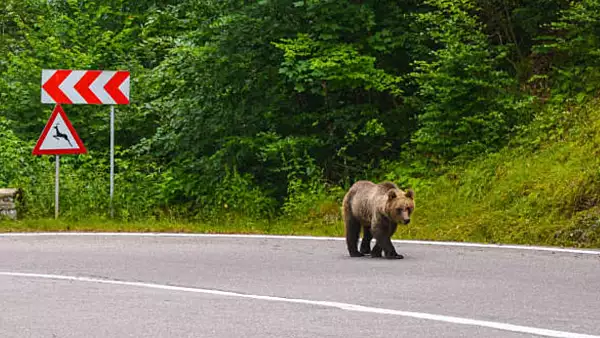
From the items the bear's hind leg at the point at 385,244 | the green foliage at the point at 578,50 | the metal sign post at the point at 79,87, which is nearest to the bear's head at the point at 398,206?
the bear's hind leg at the point at 385,244

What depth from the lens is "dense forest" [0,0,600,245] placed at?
17.9 metres

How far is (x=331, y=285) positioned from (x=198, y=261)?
8.59 ft

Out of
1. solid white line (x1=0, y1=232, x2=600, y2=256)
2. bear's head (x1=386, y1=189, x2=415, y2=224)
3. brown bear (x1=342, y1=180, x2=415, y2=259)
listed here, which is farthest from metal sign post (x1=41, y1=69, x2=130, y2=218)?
bear's head (x1=386, y1=189, x2=415, y2=224)

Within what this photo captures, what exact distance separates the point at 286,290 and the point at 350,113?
10.8 m

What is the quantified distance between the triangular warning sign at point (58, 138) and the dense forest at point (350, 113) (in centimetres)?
105

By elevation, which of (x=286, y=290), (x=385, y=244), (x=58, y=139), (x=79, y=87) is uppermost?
(x=79, y=87)

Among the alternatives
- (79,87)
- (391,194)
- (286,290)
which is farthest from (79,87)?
(286,290)

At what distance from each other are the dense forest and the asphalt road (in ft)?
13.7

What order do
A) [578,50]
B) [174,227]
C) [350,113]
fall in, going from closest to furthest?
[174,227] → [578,50] → [350,113]

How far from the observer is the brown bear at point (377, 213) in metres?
11.8

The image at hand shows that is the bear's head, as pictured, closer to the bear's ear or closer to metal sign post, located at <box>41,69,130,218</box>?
the bear's ear

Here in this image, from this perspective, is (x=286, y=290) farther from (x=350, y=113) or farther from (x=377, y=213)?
(x=350, y=113)

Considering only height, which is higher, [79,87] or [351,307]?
[79,87]

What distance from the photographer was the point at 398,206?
463 inches
